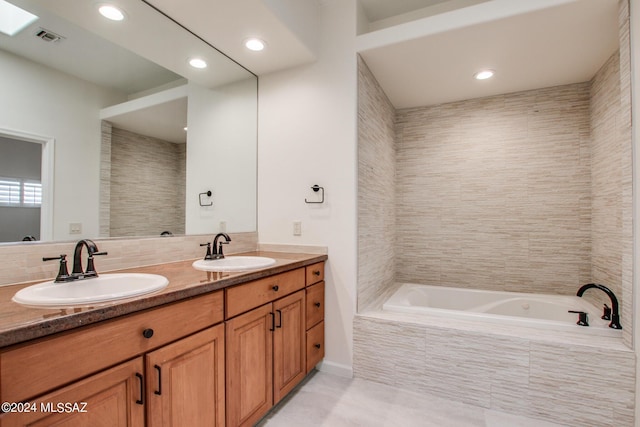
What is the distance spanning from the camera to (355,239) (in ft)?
7.16

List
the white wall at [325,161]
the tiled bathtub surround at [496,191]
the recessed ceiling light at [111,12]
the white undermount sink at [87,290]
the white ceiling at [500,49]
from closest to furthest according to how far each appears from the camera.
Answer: the white undermount sink at [87,290]
the recessed ceiling light at [111,12]
the white ceiling at [500,49]
the white wall at [325,161]
the tiled bathtub surround at [496,191]

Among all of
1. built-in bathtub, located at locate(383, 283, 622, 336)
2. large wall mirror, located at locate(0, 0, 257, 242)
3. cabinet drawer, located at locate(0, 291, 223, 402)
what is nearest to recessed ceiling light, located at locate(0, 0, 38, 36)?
large wall mirror, located at locate(0, 0, 257, 242)

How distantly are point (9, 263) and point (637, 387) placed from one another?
2977 mm

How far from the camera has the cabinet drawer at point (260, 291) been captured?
1.41 m

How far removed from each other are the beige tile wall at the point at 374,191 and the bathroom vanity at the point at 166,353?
0.65 meters

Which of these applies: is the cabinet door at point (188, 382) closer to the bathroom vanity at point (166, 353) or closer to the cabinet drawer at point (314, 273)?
the bathroom vanity at point (166, 353)

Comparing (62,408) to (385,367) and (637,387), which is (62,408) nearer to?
(385,367)

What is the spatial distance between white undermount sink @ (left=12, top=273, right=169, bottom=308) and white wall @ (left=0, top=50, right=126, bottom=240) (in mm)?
304

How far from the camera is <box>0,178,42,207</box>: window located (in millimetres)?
1195

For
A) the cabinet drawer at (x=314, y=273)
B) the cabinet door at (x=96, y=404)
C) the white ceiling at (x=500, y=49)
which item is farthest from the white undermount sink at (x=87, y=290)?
the white ceiling at (x=500, y=49)

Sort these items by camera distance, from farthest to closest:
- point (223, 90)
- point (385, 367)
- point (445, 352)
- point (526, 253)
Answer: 1. point (526, 253)
2. point (223, 90)
3. point (385, 367)
4. point (445, 352)

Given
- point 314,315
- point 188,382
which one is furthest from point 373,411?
point 188,382

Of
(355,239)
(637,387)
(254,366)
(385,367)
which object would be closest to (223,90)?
(355,239)

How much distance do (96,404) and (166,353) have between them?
235 mm
